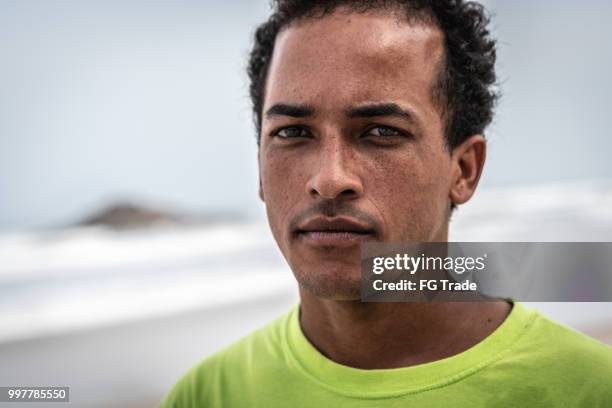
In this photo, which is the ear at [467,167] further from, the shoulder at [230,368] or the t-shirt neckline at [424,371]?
the shoulder at [230,368]

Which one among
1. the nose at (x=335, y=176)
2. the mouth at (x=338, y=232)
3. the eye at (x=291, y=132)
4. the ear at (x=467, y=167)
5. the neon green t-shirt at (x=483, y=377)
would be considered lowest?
the neon green t-shirt at (x=483, y=377)

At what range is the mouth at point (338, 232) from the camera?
0.99m

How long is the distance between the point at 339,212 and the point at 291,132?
0.57 ft

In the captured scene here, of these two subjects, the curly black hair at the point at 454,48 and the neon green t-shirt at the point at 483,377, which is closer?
the neon green t-shirt at the point at 483,377

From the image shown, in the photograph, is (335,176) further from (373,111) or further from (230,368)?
(230,368)

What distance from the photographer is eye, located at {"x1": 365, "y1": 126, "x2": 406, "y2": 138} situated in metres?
1.02

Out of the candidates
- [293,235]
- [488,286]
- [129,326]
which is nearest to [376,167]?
[293,235]

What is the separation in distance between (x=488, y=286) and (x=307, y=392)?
361 mm

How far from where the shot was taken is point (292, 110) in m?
1.05

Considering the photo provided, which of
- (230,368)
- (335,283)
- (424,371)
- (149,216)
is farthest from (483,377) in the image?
(149,216)

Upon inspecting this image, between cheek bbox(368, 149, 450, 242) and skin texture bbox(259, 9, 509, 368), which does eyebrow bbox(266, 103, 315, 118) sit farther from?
cheek bbox(368, 149, 450, 242)

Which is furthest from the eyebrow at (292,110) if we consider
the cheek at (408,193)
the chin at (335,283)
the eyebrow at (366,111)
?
the chin at (335,283)

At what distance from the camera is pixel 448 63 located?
112 centimetres

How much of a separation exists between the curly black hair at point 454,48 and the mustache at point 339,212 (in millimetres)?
217
